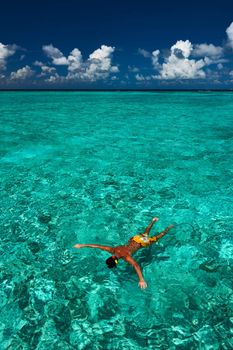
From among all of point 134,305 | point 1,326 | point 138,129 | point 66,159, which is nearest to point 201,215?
point 134,305

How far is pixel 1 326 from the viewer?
5.49 m

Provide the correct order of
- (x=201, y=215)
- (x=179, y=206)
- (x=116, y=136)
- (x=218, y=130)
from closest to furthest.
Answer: (x=201, y=215) < (x=179, y=206) < (x=116, y=136) < (x=218, y=130)

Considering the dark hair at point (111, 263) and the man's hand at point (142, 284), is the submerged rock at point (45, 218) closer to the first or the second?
the dark hair at point (111, 263)

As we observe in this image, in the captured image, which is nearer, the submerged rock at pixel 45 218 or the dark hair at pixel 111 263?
the dark hair at pixel 111 263

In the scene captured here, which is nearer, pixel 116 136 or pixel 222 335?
pixel 222 335

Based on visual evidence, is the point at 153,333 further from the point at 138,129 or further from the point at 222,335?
the point at 138,129

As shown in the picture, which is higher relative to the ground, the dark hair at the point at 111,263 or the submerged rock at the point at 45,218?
the dark hair at the point at 111,263

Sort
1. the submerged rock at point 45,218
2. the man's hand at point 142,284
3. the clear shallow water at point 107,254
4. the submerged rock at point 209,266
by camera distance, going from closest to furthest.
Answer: the clear shallow water at point 107,254
the man's hand at point 142,284
the submerged rock at point 209,266
the submerged rock at point 45,218

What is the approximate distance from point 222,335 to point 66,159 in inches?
464

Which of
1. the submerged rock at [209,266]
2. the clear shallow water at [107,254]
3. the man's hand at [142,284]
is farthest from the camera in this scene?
the submerged rock at [209,266]

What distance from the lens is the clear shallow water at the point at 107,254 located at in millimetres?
5422

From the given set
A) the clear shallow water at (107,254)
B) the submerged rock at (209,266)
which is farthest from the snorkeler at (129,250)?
the submerged rock at (209,266)

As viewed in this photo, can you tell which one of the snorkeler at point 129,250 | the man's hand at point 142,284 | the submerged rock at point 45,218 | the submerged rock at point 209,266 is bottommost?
the submerged rock at point 209,266

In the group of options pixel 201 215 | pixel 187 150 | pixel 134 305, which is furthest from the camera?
pixel 187 150
